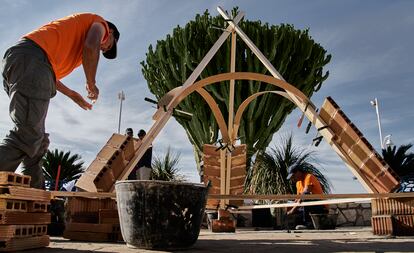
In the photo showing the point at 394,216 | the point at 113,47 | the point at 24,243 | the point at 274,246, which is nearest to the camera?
the point at 24,243

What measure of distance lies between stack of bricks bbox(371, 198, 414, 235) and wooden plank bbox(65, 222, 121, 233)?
2898 millimetres

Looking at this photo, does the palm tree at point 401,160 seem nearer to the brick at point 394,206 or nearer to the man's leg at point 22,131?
the brick at point 394,206

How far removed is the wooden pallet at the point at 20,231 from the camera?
241cm

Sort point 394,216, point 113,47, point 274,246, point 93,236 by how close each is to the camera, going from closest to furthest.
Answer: point 274,246 < point 113,47 < point 93,236 < point 394,216

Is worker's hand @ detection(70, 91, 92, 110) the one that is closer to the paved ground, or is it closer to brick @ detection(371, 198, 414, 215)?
the paved ground

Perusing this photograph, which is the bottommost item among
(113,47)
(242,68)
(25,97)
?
(25,97)

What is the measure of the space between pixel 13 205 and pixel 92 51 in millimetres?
1282

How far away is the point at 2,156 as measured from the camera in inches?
103

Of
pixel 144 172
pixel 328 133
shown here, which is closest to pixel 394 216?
pixel 328 133

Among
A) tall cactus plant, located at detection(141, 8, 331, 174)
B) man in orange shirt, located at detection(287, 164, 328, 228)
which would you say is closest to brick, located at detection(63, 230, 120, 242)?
man in orange shirt, located at detection(287, 164, 328, 228)

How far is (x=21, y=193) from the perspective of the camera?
2570mm

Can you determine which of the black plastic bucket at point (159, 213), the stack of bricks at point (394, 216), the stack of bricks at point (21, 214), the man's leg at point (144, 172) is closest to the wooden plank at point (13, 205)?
the stack of bricks at point (21, 214)

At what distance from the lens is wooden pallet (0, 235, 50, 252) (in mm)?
2453

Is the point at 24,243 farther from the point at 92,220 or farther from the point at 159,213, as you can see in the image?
the point at 92,220
